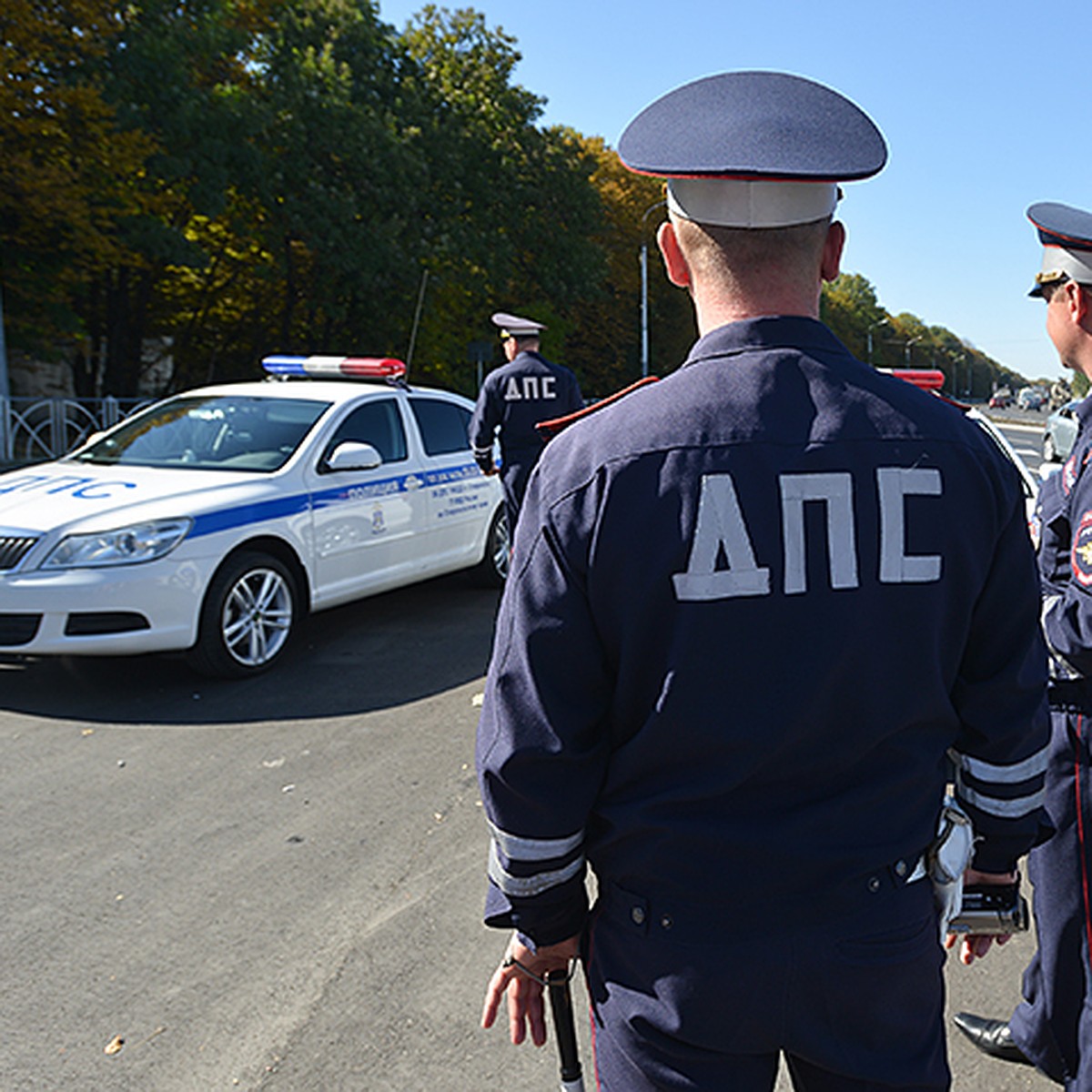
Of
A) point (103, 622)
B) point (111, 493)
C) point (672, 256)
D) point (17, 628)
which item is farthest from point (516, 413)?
point (672, 256)

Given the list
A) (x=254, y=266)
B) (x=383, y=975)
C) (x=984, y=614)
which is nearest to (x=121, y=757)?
(x=383, y=975)

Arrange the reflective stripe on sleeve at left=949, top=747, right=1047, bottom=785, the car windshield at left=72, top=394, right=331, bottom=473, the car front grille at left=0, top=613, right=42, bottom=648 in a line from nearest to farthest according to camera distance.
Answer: the reflective stripe on sleeve at left=949, top=747, right=1047, bottom=785
the car front grille at left=0, top=613, right=42, bottom=648
the car windshield at left=72, top=394, right=331, bottom=473

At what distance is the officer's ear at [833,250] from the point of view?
5.14ft

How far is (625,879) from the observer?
152 centimetres

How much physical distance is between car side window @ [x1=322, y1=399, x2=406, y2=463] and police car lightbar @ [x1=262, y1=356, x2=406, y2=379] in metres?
0.52

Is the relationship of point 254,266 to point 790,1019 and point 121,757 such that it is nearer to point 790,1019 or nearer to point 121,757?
point 121,757

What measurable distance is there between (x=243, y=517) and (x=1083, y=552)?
457cm

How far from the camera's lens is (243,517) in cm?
579

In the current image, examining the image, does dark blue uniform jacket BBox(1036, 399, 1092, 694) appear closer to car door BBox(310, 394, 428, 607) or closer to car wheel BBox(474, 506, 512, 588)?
car door BBox(310, 394, 428, 607)

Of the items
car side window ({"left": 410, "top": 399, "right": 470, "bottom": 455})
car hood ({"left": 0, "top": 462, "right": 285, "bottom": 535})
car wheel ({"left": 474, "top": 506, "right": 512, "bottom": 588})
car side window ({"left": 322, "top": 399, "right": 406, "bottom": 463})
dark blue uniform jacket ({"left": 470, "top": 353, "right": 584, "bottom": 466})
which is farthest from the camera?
car wheel ({"left": 474, "top": 506, "right": 512, "bottom": 588})

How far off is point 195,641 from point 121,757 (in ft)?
3.26

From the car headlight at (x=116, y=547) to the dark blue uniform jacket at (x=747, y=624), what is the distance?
14.0ft

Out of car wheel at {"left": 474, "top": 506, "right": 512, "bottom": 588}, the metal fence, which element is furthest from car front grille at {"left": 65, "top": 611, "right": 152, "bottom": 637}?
the metal fence

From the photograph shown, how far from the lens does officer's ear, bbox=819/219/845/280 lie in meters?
1.57
